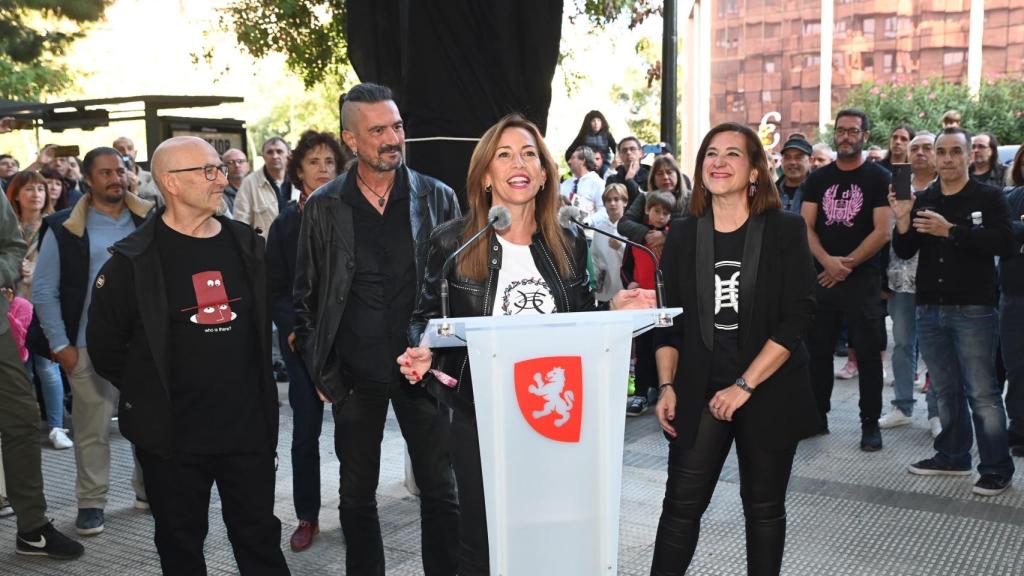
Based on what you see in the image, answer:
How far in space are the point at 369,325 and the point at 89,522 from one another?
7.91 ft

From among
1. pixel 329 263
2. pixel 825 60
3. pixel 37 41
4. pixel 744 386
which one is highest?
pixel 825 60

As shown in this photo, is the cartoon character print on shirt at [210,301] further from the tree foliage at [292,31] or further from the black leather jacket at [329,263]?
the tree foliage at [292,31]

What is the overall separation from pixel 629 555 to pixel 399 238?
77.1 inches

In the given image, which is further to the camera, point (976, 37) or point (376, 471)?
point (976, 37)

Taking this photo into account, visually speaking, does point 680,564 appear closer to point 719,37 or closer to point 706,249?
point 706,249

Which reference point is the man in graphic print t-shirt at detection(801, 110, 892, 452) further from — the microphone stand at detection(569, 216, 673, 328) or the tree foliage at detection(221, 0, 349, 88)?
the tree foliage at detection(221, 0, 349, 88)

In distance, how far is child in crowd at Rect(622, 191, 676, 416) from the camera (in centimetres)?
746

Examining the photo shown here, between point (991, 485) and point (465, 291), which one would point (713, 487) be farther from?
point (991, 485)

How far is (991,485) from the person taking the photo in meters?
5.46

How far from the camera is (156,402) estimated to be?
3.47 m

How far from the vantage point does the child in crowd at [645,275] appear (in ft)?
24.5

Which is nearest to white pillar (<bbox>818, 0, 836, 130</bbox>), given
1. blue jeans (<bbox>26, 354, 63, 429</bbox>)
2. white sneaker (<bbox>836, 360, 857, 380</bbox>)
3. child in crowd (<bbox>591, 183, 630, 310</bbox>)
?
white sneaker (<bbox>836, 360, 857, 380</bbox>)

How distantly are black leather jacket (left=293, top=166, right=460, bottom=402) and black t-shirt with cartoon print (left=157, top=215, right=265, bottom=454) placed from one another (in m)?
0.36

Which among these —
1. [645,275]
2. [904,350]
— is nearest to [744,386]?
[645,275]
